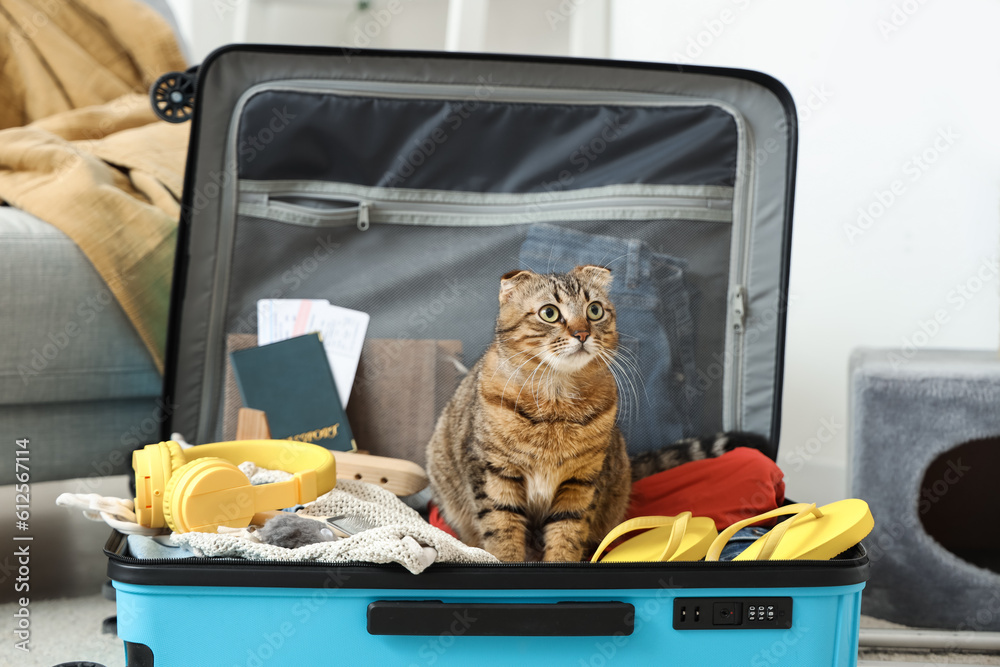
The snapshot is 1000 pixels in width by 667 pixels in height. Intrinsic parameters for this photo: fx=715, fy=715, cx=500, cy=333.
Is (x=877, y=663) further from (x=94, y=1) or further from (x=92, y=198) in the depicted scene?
(x=94, y=1)

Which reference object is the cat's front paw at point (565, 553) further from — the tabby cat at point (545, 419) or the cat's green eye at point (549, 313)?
the cat's green eye at point (549, 313)

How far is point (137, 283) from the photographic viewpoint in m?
1.07

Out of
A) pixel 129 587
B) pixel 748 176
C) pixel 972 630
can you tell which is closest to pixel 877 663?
pixel 972 630

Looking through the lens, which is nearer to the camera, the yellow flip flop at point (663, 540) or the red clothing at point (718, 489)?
the yellow flip flop at point (663, 540)

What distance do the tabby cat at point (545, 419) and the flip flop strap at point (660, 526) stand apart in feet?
0.22

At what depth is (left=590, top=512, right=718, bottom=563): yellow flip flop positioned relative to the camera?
715 millimetres

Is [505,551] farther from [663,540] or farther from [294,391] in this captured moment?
[294,391]

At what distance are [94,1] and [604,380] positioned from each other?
4.33 feet

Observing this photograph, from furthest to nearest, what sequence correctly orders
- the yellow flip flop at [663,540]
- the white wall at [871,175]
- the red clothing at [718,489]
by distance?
the white wall at [871,175], the red clothing at [718,489], the yellow flip flop at [663,540]

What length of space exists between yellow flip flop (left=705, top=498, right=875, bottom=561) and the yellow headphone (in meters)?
0.43

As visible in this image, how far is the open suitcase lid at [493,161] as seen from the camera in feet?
3.39

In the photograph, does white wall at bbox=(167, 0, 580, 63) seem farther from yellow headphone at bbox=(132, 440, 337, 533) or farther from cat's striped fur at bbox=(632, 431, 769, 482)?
yellow headphone at bbox=(132, 440, 337, 533)

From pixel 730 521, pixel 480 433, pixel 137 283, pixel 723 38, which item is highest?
pixel 723 38

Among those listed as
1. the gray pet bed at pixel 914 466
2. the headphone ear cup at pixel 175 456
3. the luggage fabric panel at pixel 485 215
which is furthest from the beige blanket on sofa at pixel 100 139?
the gray pet bed at pixel 914 466
